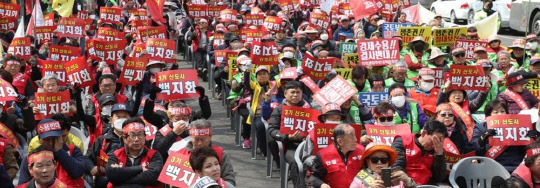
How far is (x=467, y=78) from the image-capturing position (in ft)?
41.3

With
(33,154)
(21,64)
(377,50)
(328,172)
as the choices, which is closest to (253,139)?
(377,50)

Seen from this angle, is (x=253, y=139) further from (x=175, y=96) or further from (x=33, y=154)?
(x=33, y=154)

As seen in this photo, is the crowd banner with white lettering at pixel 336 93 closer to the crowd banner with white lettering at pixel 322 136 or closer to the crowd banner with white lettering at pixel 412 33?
the crowd banner with white lettering at pixel 322 136

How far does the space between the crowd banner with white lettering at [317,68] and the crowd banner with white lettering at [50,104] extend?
13.9 ft

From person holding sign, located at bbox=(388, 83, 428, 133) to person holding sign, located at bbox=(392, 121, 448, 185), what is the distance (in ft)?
6.12

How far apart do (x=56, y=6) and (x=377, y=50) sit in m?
8.50

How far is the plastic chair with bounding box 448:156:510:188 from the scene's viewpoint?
975 cm

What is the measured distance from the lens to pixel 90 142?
1152cm

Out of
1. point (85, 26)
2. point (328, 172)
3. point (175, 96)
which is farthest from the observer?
point (85, 26)

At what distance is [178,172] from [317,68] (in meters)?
6.34

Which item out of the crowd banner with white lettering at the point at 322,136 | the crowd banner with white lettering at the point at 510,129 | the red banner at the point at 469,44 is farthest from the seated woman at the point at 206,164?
the red banner at the point at 469,44

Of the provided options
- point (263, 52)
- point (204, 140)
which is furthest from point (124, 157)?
point (263, 52)

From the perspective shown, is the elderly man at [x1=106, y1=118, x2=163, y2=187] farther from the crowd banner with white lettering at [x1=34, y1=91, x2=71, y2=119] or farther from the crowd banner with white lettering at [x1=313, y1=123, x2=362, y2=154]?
the crowd banner with white lettering at [x1=34, y1=91, x2=71, y2=119]

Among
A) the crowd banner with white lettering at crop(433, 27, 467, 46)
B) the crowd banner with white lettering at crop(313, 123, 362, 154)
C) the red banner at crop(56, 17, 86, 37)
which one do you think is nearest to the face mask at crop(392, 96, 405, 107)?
the crowd banner with white lettering at crop(313, 123, 362, 154)
